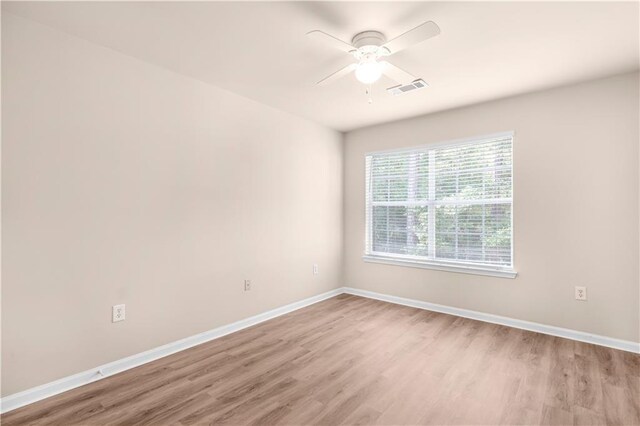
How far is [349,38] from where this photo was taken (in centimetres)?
223

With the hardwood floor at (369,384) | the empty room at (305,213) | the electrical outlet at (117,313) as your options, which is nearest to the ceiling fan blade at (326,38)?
the empty room at (305,213)

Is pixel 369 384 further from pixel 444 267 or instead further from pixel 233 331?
pixel 444 267

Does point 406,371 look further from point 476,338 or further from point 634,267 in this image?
point 634,267

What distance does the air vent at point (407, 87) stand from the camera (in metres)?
2.59

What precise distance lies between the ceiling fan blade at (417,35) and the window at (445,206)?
2.08 meters

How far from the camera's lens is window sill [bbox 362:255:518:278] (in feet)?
11.2

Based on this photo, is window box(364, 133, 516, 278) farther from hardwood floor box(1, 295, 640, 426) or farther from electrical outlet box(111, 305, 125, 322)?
electrical outlet box(111, 305, 125, 322)

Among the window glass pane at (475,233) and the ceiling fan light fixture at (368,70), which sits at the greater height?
the ceiling fan light fixture at (368,70)

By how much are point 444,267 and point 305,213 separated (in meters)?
1.81

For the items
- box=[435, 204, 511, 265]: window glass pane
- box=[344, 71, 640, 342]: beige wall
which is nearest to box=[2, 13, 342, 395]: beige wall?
box=[435, 204, 511, 265]: window glass pane

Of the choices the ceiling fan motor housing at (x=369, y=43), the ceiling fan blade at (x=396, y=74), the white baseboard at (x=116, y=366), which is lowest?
the white baseboard at (x=116, y=366)

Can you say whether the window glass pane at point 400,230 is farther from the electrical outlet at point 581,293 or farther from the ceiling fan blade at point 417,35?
the ceiling fan blade at point 417,35

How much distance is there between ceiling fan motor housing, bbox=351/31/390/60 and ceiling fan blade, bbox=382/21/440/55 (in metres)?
0.22

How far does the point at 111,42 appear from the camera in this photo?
91.0 inches
